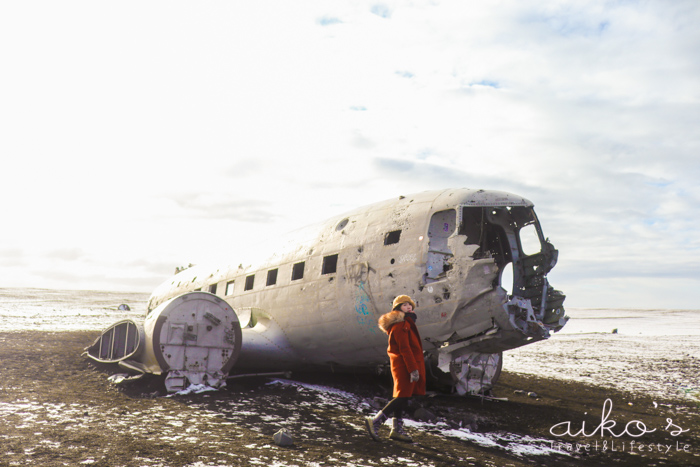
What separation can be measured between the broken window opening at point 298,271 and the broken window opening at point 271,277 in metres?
0.91

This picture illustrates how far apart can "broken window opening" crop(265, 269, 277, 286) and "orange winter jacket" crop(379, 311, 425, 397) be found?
6184mm

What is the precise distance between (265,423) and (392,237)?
189 inches

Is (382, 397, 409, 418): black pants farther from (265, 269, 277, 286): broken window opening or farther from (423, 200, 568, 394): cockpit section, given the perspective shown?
(265, 269, 277, 286): broken window opening

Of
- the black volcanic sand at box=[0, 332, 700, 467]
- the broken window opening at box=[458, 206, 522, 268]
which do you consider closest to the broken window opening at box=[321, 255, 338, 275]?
the black volcanic sand at box=[0, 332, 700, 467]

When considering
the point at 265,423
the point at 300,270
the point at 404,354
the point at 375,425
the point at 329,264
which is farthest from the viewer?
the point at 300,270

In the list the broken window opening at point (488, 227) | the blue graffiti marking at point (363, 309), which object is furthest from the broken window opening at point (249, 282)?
the broken window opening at point (488, 227)

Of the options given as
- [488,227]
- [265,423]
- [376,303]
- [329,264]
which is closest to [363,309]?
[376,303]

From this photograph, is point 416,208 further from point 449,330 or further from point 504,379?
point 504,379

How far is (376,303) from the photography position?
1138 cm

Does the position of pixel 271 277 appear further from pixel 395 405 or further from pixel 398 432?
pixel 395 405

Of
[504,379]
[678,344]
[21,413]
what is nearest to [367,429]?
[21,413]

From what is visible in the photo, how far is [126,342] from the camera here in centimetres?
1339

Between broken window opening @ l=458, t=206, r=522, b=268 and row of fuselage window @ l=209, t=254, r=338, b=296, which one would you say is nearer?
broken window opening @ l=458, t=206, r=522, b=268

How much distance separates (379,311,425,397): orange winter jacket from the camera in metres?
8.62
